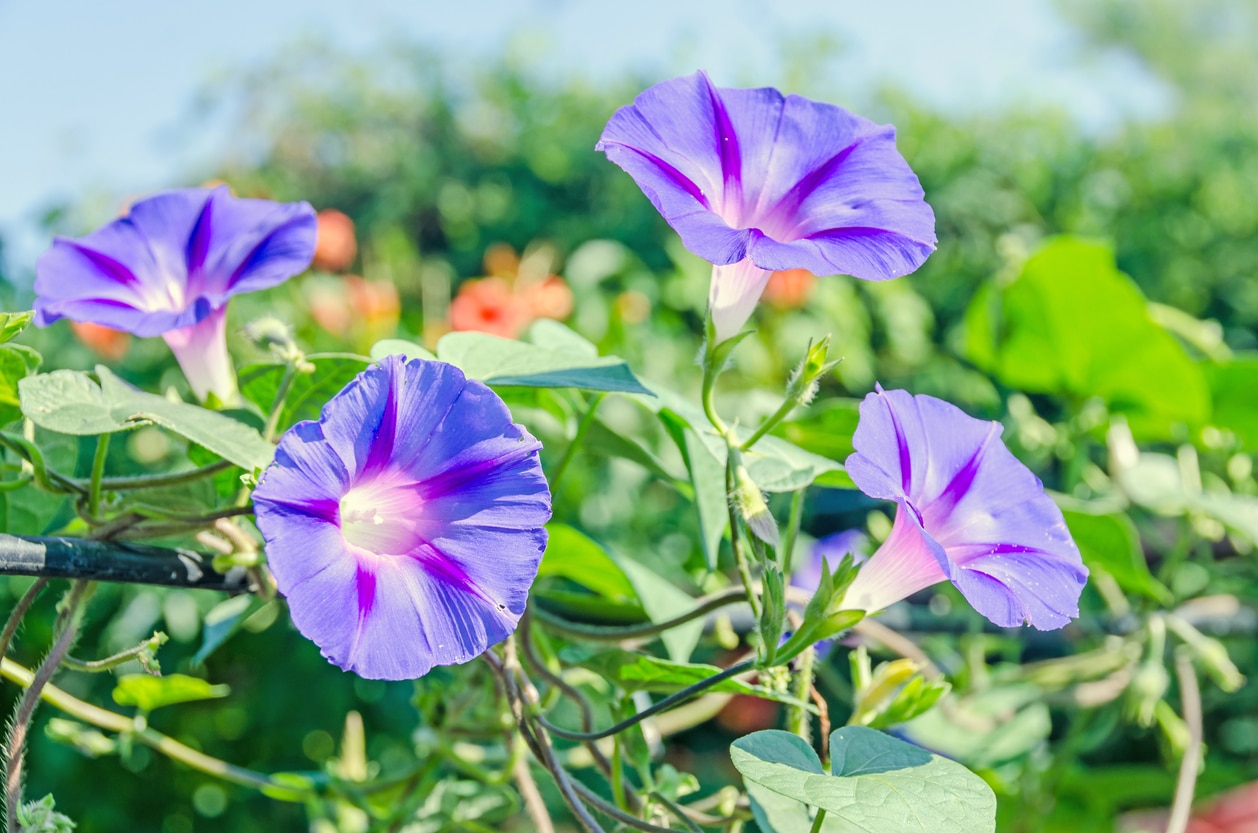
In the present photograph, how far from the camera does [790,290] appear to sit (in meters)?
2.19

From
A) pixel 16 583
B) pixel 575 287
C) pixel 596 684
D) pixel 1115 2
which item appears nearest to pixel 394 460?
pixel 596 684

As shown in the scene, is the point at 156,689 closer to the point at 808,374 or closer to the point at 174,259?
the point at 174,259

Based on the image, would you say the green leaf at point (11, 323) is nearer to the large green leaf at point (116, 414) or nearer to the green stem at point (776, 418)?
the large green leaf at point (116, 414)

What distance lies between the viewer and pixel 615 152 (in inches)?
17.3

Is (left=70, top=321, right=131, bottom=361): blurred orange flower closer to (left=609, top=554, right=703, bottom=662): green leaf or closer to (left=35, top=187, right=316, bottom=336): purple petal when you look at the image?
(left=35, top=187, right=316, bottom=336): purple petal

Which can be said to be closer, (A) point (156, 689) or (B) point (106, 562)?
(B) point (106, 562)

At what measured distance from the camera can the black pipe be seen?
1.35 ft

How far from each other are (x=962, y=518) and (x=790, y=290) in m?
1.74

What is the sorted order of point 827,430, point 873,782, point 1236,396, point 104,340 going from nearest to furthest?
point 873,782 < point 827,430 < point 1236,396 < point 104,340

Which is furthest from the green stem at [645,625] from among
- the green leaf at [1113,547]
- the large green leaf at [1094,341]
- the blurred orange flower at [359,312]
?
the blurred orange flower at [359,312]

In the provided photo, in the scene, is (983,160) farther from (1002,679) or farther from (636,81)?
(1002,679)

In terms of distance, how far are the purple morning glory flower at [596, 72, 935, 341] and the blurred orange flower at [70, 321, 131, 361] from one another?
1.55m

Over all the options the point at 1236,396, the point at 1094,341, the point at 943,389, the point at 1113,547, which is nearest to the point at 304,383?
the point at 1113,547

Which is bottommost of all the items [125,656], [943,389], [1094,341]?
[943,389]
